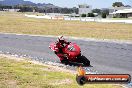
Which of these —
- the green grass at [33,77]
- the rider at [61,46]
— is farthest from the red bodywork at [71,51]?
the green grass at [33,77]

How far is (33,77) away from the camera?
11.9 meters

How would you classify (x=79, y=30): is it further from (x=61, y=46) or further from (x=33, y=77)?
(x=33, y=77)

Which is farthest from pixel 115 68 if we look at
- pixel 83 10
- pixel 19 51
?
pixel 83 10

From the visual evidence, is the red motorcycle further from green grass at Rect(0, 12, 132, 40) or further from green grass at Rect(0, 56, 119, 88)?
green grass at Rect(0, 12, 132, 40)

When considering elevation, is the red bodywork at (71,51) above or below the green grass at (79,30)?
above

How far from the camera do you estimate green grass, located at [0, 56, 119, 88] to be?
1055 cm

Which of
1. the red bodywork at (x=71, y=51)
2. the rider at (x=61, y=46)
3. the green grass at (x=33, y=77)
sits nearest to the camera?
the green grass at (x=33, y=77)

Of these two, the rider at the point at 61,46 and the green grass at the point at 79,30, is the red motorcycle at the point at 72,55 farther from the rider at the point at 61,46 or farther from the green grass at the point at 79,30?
the green grass at the point at 79,30

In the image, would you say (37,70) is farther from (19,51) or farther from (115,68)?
(19,51)

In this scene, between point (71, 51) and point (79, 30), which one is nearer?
point (71, 51)

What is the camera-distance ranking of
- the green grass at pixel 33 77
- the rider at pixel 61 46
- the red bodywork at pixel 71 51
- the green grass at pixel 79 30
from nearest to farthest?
the green grass at pixel 33 77
the red bodywork at pixel 71 51
the rider at pixel 61 46
the green grass at pixel 79 30

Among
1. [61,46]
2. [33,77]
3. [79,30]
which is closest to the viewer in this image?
[33,77]

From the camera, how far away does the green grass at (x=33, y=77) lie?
1055 cm

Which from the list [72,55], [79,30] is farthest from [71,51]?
[79,30]
